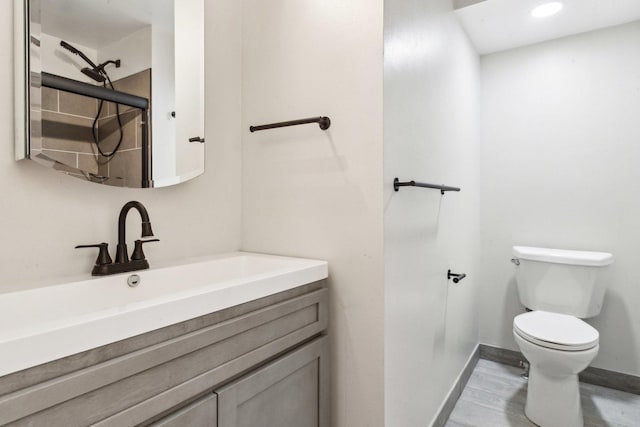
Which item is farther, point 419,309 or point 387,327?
point 419,309

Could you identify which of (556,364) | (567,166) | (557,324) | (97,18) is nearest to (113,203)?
(97,18)

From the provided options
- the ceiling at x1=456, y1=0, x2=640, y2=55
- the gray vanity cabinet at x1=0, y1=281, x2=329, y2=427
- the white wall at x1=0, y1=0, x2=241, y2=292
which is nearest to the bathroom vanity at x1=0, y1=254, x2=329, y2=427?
the gray vanity cabinet at x1=0, y1=281, x2=329, y2=427

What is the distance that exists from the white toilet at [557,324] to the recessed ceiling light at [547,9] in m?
1.39

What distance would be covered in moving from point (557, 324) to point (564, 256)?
0.43 m

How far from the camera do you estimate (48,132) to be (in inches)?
39.6

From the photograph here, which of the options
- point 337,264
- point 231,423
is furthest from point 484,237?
point 231,423

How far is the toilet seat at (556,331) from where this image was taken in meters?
1.63

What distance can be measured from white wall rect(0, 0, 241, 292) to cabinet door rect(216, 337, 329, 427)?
2.00 feet

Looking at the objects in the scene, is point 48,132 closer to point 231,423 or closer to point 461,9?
point 231,423

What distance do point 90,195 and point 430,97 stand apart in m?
1.46

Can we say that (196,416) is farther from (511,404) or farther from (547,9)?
(547,9)

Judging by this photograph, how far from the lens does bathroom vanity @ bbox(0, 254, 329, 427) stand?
598mm

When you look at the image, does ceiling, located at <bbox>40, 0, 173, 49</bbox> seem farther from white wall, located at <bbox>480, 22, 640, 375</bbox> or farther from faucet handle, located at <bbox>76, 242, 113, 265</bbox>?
Answer: white wall, located at <bbox>480, 22, 640, 375</bbox>

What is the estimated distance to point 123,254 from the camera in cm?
111
